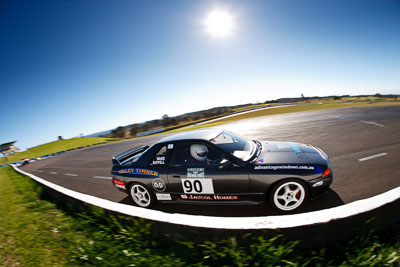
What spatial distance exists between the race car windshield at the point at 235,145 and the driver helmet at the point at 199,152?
0.23 m

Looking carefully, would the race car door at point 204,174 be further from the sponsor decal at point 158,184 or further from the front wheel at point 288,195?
the front wheel at point 288,195

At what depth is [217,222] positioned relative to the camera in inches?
81.1

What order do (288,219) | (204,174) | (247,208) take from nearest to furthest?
(288,219) < (204,174) < (247,208)

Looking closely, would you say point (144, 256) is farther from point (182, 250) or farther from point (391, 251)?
point (391, 251)

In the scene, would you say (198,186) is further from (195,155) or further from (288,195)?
(288,195)

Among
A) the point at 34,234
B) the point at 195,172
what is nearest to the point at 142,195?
the point at 195,172

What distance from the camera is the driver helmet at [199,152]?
3.53 metres

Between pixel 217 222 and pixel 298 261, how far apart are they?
0.83 meters

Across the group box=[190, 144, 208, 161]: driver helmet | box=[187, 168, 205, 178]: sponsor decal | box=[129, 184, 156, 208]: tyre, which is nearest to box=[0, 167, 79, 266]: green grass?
box=[129, 184, 156, 208]: tyre

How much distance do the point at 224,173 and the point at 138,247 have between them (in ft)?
5.46

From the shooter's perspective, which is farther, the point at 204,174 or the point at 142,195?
the point at 142,195

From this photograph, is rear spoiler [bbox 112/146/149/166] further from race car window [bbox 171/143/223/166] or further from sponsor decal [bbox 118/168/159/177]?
race car window [bbox 171/143/223/166]

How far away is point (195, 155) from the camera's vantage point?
3.60 meters

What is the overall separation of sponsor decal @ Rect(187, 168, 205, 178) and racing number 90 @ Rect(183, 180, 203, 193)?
106 millimetres
